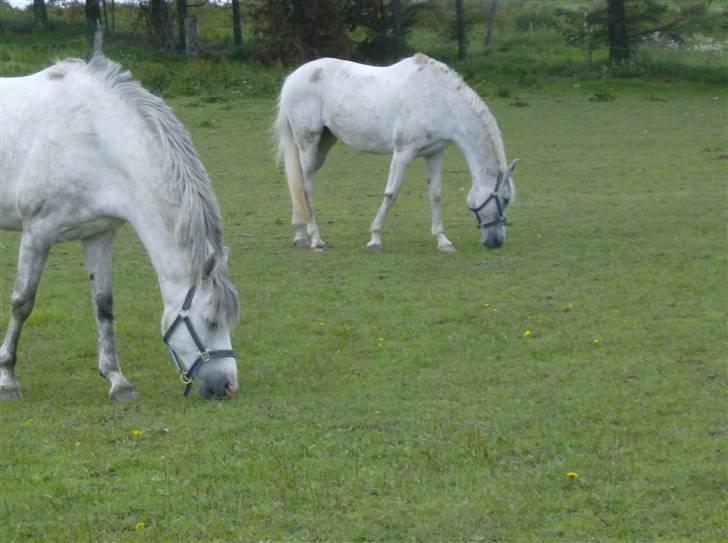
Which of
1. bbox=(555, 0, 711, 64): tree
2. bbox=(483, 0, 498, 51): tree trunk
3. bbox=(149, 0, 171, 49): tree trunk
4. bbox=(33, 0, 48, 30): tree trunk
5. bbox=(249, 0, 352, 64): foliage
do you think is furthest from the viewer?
bbox=(483, 0, 498, 51): tree trunk

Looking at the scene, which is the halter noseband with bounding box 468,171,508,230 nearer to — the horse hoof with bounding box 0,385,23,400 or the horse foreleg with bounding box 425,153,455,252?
the horse foreleg with bounding box 425,153,455,252

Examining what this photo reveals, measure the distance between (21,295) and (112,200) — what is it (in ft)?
2.76

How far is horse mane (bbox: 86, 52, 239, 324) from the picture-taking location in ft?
19.4

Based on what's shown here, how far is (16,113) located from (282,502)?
309 centimetres

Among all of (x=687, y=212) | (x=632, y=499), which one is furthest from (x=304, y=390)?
(x=687, y=212)

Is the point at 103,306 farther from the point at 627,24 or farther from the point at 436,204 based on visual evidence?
the point at 627,24

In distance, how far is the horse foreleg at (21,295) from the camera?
6344 millimetres

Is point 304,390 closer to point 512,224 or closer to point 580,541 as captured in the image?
point 580,541

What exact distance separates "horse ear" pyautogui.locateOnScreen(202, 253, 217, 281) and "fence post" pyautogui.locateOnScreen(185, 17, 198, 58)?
24275 millimetres

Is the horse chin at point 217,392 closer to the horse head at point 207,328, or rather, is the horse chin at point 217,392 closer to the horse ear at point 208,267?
the horse head at point 207,328


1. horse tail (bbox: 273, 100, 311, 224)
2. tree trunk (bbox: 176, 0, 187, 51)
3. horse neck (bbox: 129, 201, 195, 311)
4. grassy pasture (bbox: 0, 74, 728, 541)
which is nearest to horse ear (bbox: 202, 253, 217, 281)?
horse neck (bbox: 129, 201, 195, 311)

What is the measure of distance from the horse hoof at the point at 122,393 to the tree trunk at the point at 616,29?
84.6 ft

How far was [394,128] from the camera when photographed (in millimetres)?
11609

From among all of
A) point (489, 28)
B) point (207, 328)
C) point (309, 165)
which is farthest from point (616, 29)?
point (207, 328)
